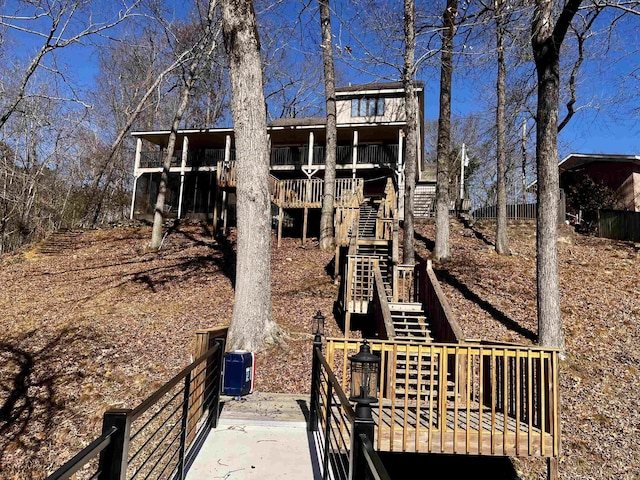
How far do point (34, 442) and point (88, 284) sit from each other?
7.87 m

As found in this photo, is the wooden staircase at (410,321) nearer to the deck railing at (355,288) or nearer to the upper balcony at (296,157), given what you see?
the deck railing at (355,288)

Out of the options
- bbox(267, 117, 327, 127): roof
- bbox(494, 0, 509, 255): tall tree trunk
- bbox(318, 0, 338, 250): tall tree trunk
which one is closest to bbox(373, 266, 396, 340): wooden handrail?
bbox(318, 0, 338, 250): tall tree trunk

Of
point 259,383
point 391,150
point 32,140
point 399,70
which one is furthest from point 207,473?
point 32,140

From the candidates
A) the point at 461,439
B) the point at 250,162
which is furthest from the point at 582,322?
the point at 250,162

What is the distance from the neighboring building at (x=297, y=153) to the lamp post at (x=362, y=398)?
1812 cm

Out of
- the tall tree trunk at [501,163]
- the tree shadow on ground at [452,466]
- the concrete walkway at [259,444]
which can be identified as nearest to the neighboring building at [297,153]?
the tall tree trunk at [501,163]

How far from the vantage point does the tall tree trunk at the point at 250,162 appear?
7.56m

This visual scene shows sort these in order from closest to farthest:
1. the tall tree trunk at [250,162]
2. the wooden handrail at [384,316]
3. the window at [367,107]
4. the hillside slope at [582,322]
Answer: the hillside slope at [582,322] → the wooden handrail at [384,316] → the tall tree trunk at [250,162] → the window at [367,107]

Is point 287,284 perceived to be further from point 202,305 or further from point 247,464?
point 247,464

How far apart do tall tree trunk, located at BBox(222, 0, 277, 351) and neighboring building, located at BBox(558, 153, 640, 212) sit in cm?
1997

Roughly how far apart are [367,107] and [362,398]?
22468mm

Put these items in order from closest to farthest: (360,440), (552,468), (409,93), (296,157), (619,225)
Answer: (360,440), (552,468), (409,93), (619,225), (296,157)

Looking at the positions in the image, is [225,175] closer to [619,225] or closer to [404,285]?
[404,285]

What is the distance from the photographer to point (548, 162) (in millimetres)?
8242
